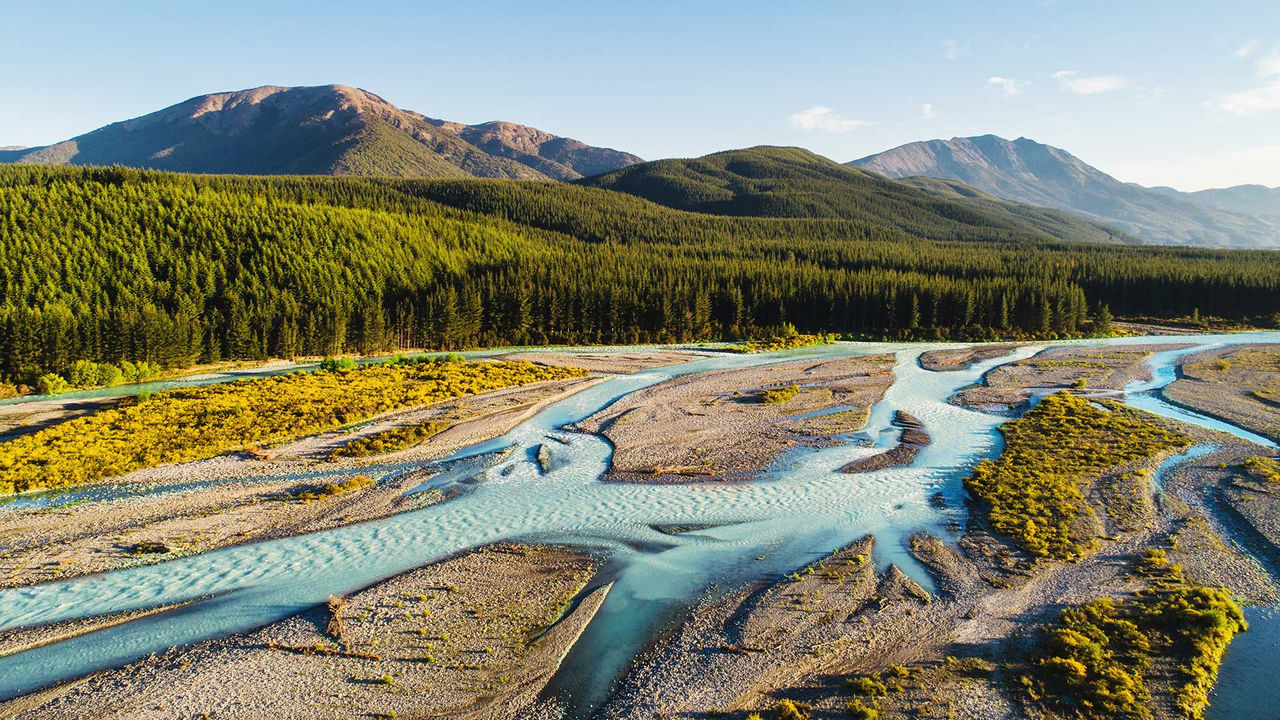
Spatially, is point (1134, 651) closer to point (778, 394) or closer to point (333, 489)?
point (333, 489)

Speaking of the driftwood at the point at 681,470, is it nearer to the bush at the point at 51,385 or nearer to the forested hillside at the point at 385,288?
the bush at the point at 51,385

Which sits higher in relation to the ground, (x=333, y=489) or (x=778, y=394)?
(x=778, y=394)

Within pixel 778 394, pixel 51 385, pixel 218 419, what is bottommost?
pixel 778 394

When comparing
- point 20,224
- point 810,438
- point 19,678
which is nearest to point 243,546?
point 19,678

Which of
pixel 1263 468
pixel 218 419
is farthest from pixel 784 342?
pixel 218 419

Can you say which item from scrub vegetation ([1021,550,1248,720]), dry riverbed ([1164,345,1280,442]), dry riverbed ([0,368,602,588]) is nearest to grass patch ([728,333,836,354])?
dry riverbed ([1164,345,1280,442])

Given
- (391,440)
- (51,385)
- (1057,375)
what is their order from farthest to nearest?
1. (1057,375)
2. (51,385)
3. (391,440)
